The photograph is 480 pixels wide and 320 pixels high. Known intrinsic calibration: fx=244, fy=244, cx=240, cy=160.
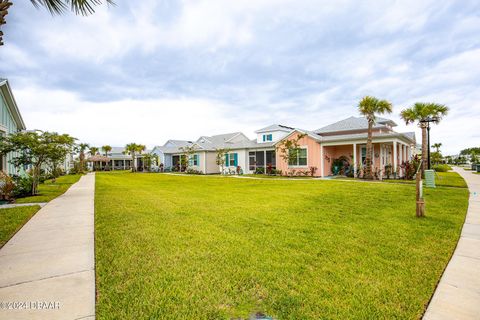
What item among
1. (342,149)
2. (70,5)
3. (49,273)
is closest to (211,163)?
(342,149)

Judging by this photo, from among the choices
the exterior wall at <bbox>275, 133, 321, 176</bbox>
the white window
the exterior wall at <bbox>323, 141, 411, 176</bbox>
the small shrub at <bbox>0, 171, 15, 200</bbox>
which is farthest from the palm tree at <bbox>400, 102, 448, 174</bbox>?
the small shrub at <bbox>0, 171, 15, 200</bbox>

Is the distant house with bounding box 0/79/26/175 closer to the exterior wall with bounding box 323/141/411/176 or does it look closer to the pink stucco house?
the pink stucco house

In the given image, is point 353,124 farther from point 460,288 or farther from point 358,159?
point 460,288

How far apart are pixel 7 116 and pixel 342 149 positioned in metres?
23.8

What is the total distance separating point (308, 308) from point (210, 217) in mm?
4318

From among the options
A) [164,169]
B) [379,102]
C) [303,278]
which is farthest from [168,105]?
[303,278]

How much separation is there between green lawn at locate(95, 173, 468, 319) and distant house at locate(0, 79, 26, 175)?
9698 millimetres

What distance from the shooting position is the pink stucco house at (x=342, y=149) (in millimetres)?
19922

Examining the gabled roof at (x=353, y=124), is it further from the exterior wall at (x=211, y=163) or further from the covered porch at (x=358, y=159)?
the exterior wall at (x=211, y=163)

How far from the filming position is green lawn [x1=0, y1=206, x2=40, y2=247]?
518cm

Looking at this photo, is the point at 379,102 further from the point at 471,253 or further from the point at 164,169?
the point at 164,169

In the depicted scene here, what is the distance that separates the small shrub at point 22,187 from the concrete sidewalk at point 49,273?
23.3ft

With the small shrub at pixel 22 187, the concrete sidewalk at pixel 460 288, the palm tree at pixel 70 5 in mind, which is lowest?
the concrete sidewalk at pixel 460 288

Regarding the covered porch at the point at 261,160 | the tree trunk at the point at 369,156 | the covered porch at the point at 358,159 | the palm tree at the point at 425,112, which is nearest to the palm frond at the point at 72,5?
the tree trunk at the point at 369,156
